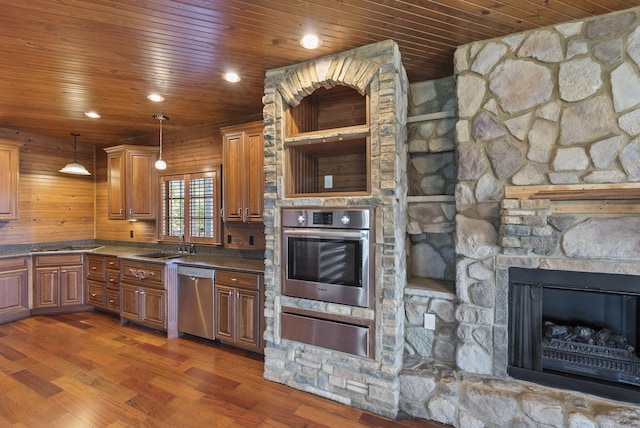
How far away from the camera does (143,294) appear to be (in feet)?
12.7

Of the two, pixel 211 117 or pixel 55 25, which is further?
pixel 211 117

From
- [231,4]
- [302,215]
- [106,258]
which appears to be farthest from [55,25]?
[106,258]

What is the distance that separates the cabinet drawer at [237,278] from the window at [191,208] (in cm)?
88

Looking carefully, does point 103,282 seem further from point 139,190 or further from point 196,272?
point 196,272

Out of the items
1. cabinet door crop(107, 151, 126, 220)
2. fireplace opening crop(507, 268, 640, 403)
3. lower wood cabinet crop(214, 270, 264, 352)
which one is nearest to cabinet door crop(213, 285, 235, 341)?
lower wood cabinet crop(214, 270, 264, 352)

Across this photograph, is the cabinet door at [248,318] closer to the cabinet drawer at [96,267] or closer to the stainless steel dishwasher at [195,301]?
the stainless steel dishwasher at [195,301]

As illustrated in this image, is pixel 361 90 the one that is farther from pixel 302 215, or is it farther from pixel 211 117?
pixel 211 117

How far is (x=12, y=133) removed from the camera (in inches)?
183

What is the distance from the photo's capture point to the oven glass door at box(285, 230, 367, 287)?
243cm

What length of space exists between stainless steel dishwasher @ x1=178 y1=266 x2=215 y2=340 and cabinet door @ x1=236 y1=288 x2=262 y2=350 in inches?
15.3

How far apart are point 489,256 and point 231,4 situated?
7.77ft

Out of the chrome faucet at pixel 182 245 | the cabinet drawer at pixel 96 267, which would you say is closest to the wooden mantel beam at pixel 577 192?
the chrome faucet at pixel 182 245

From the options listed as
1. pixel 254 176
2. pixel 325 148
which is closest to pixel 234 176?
pixel 254 176

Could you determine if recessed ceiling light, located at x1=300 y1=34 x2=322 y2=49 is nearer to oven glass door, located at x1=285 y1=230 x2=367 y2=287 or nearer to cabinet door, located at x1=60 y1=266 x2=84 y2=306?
oven glass door, located at x1=285 y1=230 x2=367 y2=287
